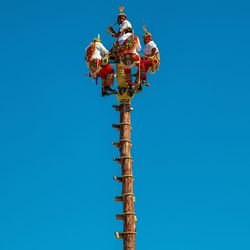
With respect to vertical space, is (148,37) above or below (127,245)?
above

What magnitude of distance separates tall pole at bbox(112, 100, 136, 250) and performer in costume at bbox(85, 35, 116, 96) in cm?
77

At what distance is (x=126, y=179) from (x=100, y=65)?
375cm

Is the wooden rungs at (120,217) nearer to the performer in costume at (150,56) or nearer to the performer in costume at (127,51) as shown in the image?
the performer in costume at (127,51)

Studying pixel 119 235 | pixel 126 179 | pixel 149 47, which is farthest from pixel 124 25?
pixel 119 235

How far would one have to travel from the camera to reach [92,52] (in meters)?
17.4

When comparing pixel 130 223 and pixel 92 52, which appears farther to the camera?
pixel 92 52

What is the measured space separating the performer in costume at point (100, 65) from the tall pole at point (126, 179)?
0.77 meters

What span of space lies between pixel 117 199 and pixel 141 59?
15.1 ft

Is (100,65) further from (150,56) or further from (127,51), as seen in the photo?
(150,56)

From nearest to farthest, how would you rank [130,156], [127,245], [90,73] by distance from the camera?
[127,245]
[130,156]
[90,73]

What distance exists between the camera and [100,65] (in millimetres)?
17172

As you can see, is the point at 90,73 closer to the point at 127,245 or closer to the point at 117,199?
the point at 117,199

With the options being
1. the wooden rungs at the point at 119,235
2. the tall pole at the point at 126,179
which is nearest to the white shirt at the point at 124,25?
the tall pole at the point at 126,179

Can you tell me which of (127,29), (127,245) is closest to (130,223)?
(127,245)
